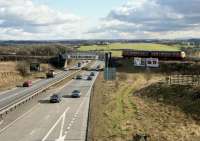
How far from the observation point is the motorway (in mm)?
39375

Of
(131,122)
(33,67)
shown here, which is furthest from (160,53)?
(131,122)

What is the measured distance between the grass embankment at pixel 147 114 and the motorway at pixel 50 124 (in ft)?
4.67

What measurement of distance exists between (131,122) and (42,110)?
14.3 m

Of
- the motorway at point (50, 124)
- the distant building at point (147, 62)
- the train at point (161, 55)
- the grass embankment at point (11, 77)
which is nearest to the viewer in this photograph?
the motorway at point (50, 124)

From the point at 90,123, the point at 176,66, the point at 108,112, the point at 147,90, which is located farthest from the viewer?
the point at 176,66

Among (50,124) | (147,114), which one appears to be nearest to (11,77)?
(147,114)

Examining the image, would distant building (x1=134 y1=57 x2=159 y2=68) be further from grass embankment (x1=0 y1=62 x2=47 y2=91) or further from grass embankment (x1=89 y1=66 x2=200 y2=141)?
grass embankment (x1=0 y1=62 x2=47 y2=91)

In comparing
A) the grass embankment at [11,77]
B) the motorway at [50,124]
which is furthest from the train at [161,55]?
the motorway at [50,124]

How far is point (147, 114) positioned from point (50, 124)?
13.3m

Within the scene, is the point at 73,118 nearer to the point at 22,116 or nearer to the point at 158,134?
the point at 22,116

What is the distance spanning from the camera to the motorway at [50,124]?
129 feet

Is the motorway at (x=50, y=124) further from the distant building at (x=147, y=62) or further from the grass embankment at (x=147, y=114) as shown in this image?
the distant building at (x=147, y=62)

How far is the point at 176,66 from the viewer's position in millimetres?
135250

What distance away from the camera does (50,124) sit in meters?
46.3
